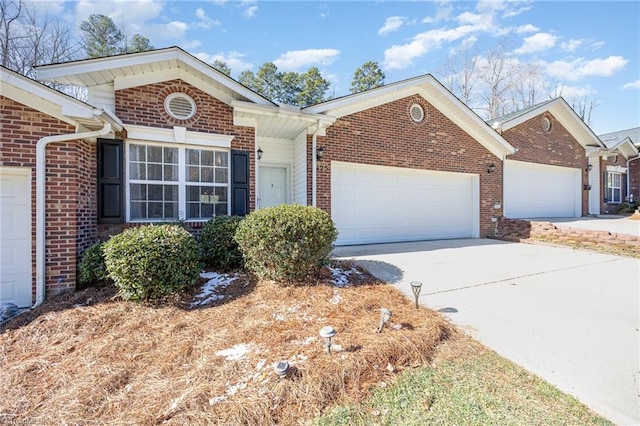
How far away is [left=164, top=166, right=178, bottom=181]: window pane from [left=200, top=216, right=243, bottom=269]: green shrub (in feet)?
4.92

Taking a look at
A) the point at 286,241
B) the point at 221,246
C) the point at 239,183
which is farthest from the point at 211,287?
the point at 239,183

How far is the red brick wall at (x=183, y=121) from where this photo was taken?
590 cm

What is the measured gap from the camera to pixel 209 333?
3406 millimetres

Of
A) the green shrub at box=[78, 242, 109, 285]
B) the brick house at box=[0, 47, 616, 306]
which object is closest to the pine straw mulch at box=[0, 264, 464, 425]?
the green shrub at box=[78, 242, 109, 285]

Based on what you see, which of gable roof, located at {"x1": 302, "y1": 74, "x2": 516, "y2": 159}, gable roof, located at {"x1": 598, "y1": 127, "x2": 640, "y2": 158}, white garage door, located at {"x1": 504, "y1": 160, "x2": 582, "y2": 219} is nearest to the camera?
gable roof, located at {"x1": 302, "y1": 74, "x2": 516, "y2": 159}

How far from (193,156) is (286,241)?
11.1 feet

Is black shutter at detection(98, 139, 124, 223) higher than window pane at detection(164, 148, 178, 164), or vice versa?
window pane at detection(164, 148, 178, 164)

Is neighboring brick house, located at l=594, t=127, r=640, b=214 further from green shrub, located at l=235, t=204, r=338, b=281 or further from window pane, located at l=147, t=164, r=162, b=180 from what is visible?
window pane, located at l=147, t=164, r=162, b=180

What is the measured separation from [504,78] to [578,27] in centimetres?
1664

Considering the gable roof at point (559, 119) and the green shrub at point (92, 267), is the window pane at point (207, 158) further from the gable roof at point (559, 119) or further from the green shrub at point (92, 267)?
the gable roof at point (559, 119)

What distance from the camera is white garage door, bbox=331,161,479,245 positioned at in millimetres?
8297

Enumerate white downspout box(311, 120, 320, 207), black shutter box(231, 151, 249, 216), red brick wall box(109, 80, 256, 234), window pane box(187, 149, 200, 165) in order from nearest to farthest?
red brick wall box(109, 80, 256, 234) < window pane box(187, 149, 200, 165) < black shutter box(231, 151, 249, 216) < white downspout box(311, 120, 320, 207)

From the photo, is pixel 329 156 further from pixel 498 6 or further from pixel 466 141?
pixel 498 6

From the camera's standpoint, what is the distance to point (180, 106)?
628cm
